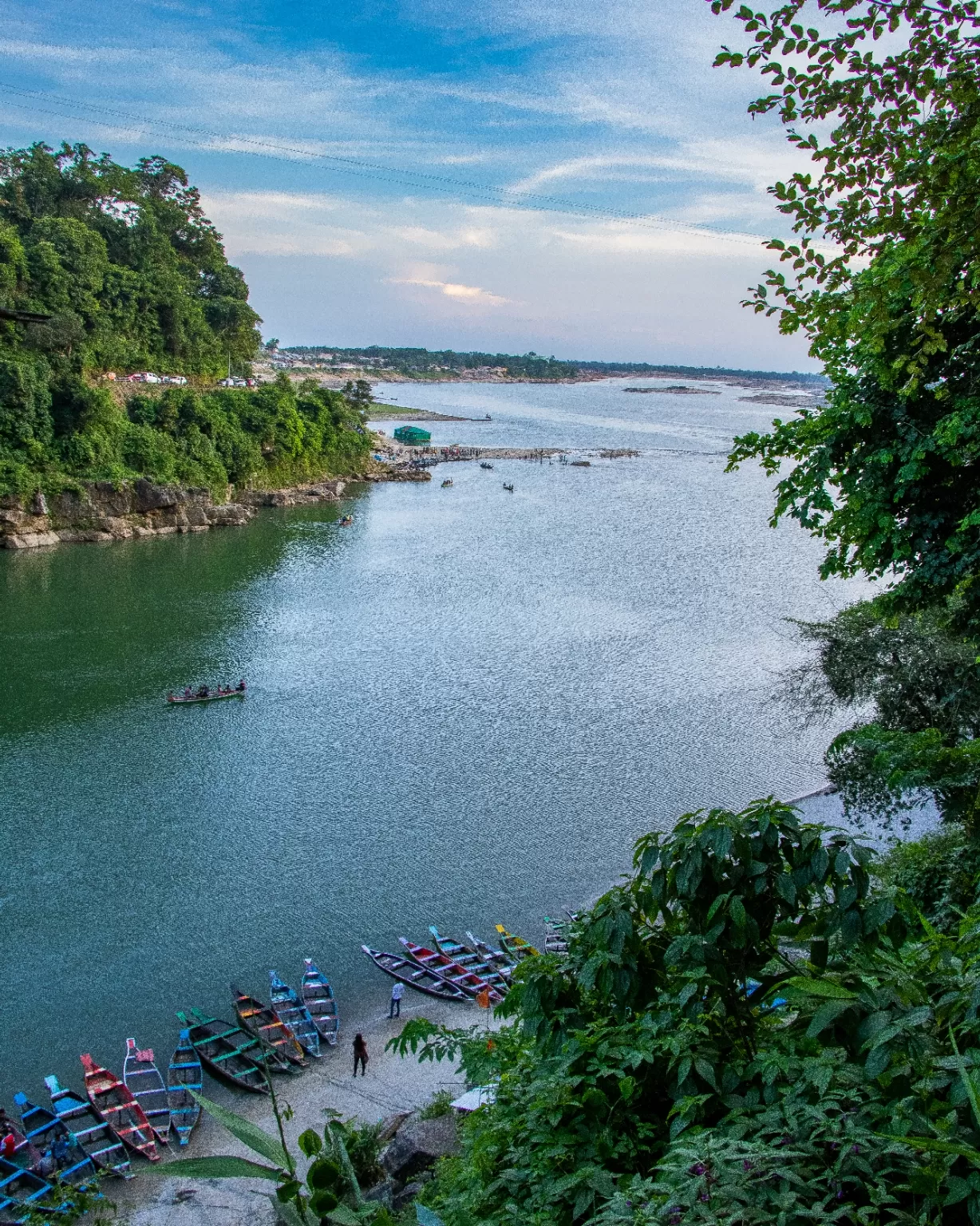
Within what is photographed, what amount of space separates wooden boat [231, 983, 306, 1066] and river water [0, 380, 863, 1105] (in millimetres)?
707

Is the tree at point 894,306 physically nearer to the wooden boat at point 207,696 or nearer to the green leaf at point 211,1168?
the green leaf at point 211,1168

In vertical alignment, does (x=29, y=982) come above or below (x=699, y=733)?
below

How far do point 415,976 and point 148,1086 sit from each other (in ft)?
12.6

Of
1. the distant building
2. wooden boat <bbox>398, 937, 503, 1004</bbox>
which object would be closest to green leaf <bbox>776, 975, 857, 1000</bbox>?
wooden boat <bbox>398, 937, 503, 1004</bbox>

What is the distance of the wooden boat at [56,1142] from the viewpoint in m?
9.80

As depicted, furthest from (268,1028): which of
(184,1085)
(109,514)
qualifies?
(109,514)

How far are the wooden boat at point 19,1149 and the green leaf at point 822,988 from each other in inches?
390

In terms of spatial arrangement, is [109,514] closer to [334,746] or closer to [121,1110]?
[334,746]

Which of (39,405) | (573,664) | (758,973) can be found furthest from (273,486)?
(758,973)

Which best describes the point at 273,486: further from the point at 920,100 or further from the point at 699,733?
the point at 920,100

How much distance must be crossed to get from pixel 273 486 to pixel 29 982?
42.5 meters

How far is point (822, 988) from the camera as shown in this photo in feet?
10.5

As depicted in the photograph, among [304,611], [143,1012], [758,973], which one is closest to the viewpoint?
[758,973]

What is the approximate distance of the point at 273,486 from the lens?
53.1 m
